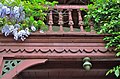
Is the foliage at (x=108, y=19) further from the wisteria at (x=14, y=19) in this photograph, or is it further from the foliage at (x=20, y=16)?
the wisteria at (x=14, y=19)

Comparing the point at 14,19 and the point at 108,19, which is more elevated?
the point at 108,19

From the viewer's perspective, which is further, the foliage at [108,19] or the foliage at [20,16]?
the foliage at [20,16]

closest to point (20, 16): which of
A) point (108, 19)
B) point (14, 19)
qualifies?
point (14, 19)

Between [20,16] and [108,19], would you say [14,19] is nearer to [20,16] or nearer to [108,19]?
[20,16]

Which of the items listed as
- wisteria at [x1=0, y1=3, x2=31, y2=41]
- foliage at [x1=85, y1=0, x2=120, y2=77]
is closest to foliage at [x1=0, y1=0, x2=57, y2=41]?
wisteria at [x1=0, y1=3, x2=31, y2=41]

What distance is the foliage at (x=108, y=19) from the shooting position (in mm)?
4461

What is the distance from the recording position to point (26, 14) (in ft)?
16.1

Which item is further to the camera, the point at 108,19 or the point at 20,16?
the point at 108,19

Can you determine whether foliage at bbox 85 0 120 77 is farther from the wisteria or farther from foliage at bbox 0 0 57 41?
the wisteria

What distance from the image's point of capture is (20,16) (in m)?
4.75

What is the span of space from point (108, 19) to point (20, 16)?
1585 millimetres

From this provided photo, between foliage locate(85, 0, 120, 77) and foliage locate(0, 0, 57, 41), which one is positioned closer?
foliage locate(85, 0, 120, 77)

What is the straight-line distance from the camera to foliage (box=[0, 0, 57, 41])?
4.56m

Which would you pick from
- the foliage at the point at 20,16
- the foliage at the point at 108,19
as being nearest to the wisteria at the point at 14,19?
the foliage at the point at 20,16
